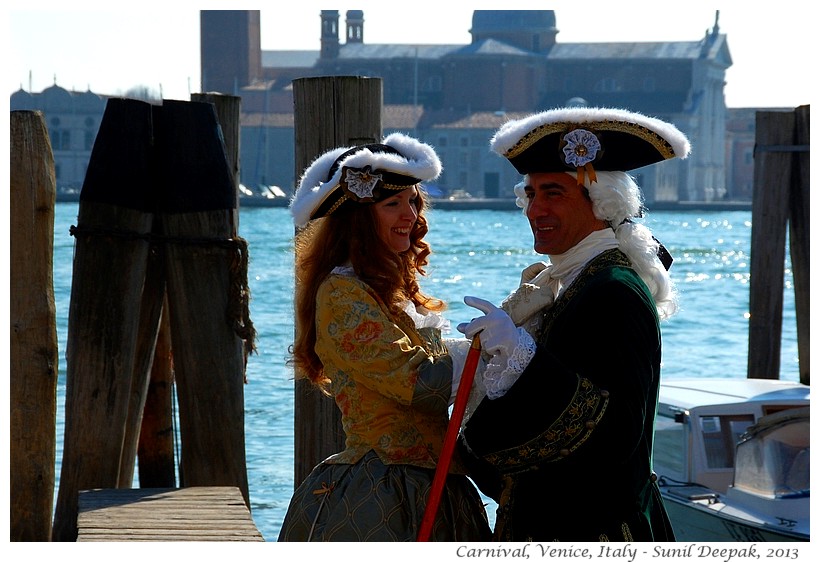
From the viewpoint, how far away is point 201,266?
4.47 meters

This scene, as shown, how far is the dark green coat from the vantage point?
2.75m

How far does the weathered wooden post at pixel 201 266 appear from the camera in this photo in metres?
4.45

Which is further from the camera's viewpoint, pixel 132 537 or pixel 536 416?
pixel 132 537

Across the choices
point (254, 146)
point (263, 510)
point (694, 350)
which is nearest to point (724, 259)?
point (694, 350)

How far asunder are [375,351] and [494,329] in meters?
0.35

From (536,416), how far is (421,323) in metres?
0.49

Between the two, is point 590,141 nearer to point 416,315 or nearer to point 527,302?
point 527,302

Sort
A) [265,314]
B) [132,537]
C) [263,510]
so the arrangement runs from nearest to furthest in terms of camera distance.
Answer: [132,537] < [263,510] < [265,314]

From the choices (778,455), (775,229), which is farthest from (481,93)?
(778,455)

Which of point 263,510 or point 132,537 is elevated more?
point 132,537

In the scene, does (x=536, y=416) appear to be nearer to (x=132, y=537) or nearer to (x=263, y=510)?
(x=132, y=537)

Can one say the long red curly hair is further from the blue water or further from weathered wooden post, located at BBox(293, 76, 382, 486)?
weathered wooden post, located at BBox(293, 76, 382, 486)

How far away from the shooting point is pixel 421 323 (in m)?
3.14
